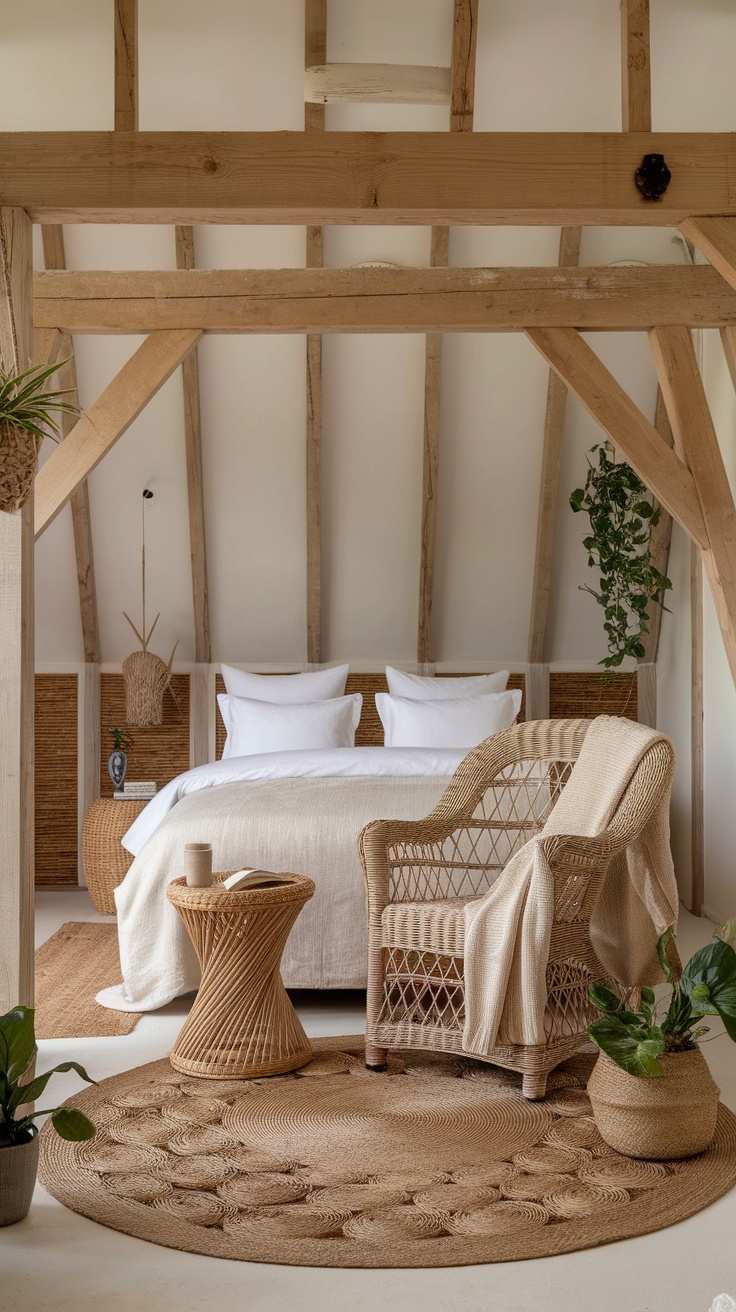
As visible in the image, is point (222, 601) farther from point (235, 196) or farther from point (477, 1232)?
point (477, 1232)

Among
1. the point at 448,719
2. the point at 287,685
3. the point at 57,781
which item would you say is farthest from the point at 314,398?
the point at 57,781

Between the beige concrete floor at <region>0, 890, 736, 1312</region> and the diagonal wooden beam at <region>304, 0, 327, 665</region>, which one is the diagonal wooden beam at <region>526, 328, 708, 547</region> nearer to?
the diagonal wooden beam at <region>304, 0, 327, 665</region>

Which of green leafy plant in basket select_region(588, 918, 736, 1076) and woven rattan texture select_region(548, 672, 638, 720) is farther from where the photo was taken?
woven rattan texture select_region(548, 672, 638, 720)

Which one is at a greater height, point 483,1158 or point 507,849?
point 507,849

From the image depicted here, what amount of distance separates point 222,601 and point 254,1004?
333 cm

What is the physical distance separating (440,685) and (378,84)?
319 cm

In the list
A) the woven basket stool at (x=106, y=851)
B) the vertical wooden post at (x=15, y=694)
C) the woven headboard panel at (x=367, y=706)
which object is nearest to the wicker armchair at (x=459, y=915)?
the vertical wooden post at (x=15, y=694)

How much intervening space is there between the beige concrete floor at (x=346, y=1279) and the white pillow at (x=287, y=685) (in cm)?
383

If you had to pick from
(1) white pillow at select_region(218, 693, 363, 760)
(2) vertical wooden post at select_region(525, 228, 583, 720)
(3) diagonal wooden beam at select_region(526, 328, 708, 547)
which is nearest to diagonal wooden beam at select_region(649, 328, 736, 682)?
(3) diagonal wooden beam at select_region(526, 328, 708, 547)

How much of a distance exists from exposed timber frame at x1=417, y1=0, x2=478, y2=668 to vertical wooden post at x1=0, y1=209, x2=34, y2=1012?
122 cm

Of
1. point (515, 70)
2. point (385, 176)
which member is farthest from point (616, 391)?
point (385, 176)

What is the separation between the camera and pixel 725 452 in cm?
524

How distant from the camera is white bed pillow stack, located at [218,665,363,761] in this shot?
5953 millimetres

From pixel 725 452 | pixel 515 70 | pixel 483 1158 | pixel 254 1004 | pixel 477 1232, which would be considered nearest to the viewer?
pixel 477 1232
